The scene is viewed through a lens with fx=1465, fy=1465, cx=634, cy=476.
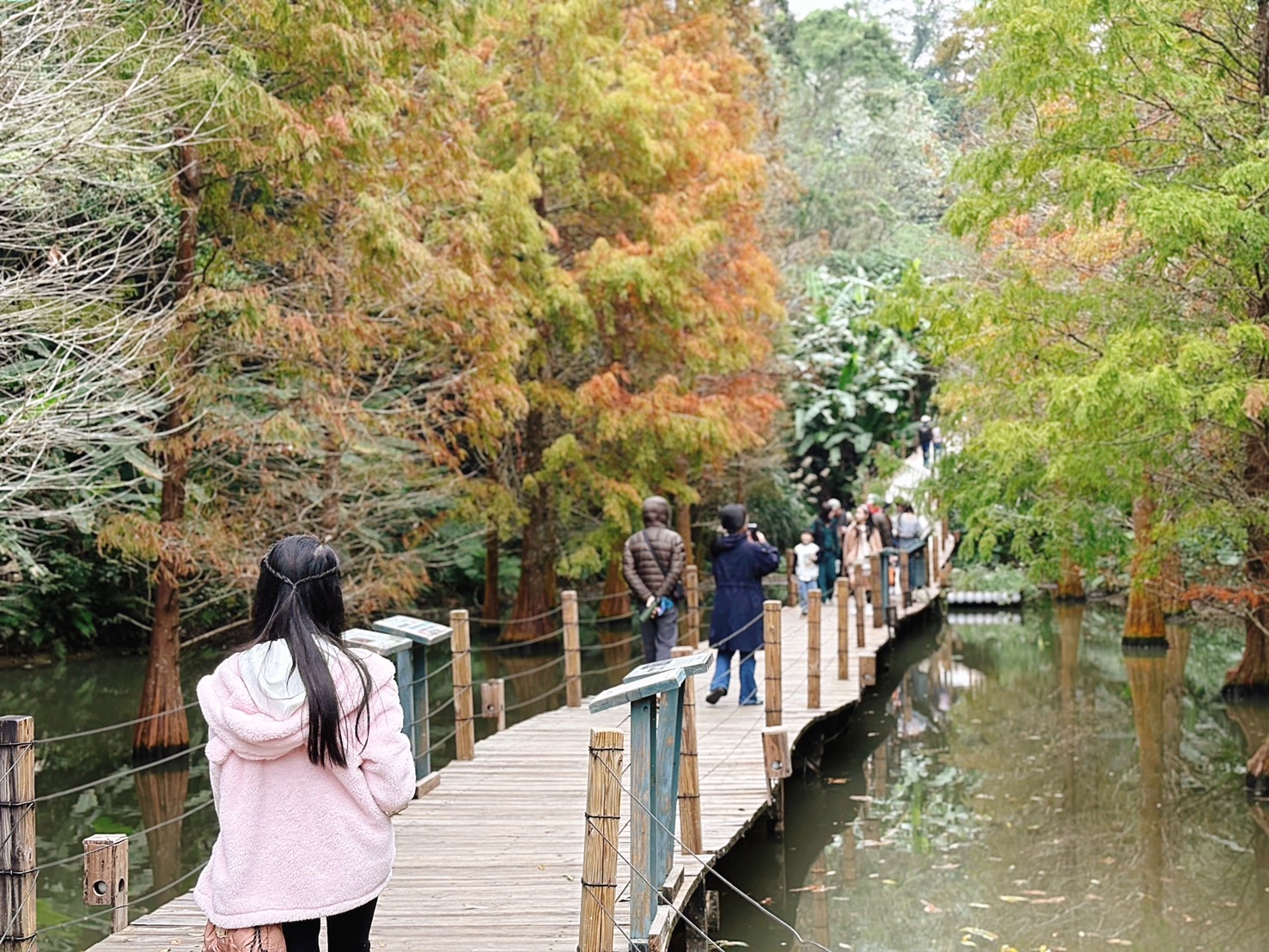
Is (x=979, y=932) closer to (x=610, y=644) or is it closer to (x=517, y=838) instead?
(x=517, y=838)

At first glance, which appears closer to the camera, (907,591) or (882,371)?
(907,591)

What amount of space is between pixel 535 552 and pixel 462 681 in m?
13.8

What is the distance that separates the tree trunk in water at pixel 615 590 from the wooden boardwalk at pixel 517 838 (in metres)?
11.4

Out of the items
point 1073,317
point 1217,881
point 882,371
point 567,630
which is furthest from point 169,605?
point 882,371

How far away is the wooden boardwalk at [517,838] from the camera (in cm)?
631

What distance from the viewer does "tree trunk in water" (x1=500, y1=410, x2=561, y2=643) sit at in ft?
Result: 76.9

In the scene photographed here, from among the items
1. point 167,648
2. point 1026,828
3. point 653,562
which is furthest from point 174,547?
point 1026,828

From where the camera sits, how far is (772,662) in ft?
33.6

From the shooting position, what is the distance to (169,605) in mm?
15047

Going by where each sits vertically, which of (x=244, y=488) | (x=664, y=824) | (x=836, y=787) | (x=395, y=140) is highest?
(x=395, y=140)

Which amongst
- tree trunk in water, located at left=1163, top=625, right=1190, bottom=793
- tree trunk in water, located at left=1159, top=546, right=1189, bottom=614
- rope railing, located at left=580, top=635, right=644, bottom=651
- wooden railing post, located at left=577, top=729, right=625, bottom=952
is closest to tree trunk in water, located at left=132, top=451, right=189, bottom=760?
rope railing, located at left=580, top=635, right=644, bottom=651

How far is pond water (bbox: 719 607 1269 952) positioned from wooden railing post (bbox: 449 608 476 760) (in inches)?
79.5

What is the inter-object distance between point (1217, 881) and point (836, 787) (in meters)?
3.84

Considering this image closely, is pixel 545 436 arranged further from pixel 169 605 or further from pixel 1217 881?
pixel 1217 881
